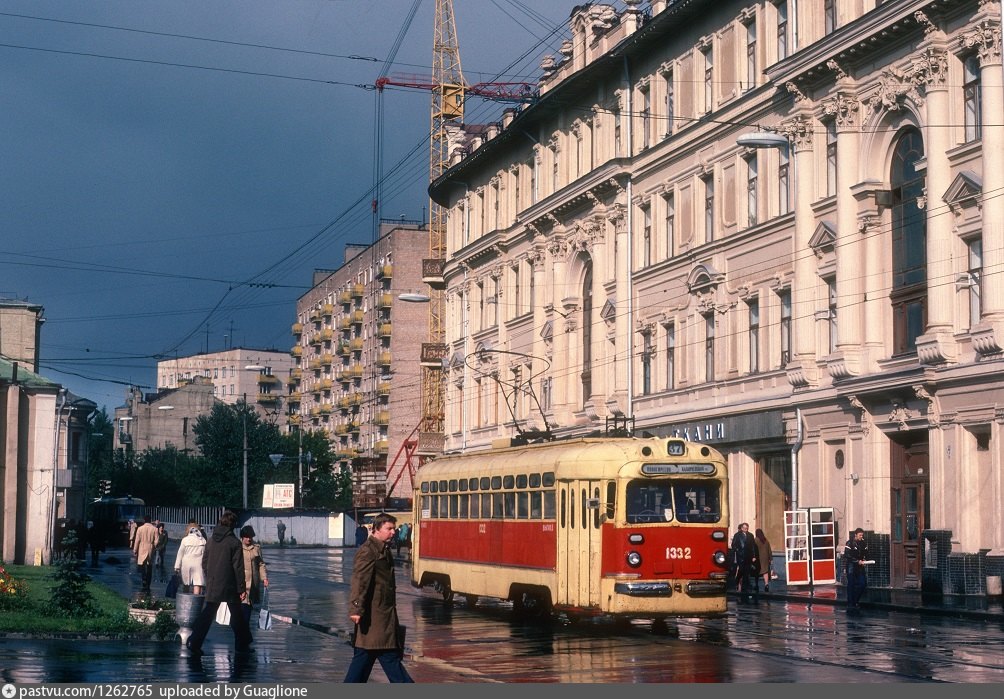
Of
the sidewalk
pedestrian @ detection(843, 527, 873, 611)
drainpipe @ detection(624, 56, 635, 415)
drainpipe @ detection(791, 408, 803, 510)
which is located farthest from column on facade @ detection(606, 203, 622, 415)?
pedestrian @ detection(843, 527, 873, 611)

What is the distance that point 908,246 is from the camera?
123ft

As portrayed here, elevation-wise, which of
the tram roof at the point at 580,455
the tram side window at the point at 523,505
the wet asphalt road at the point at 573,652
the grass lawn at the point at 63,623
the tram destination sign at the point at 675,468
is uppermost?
the tram roof at the point at 580,455

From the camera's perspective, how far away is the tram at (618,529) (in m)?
24.1

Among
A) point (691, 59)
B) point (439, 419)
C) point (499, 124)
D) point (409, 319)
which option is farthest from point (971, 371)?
point (409, 319)

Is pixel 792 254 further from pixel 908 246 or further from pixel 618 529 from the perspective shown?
pixel 618 529

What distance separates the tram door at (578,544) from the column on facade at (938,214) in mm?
12815

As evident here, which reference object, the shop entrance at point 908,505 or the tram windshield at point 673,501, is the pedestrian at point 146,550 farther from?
the shop entrance at point 908,505

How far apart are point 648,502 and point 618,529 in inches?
28.4

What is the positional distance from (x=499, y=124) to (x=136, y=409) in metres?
104

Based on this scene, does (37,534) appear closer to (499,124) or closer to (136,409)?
(499,124)

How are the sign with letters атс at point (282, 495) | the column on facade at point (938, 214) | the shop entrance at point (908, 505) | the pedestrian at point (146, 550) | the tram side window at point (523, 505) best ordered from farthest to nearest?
the sign with letters атс at point (282, 495), the shop entrance at point (908, 505), the pedestrian at point (146, 550), the column on facade at point (938, 214), the tram side window at point (523, 505)

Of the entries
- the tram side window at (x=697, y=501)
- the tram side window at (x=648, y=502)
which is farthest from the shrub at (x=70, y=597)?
the tram side window at (x=697, y=501)

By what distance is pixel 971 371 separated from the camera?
1342 inches

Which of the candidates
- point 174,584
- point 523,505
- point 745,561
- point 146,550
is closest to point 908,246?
point 745,561
